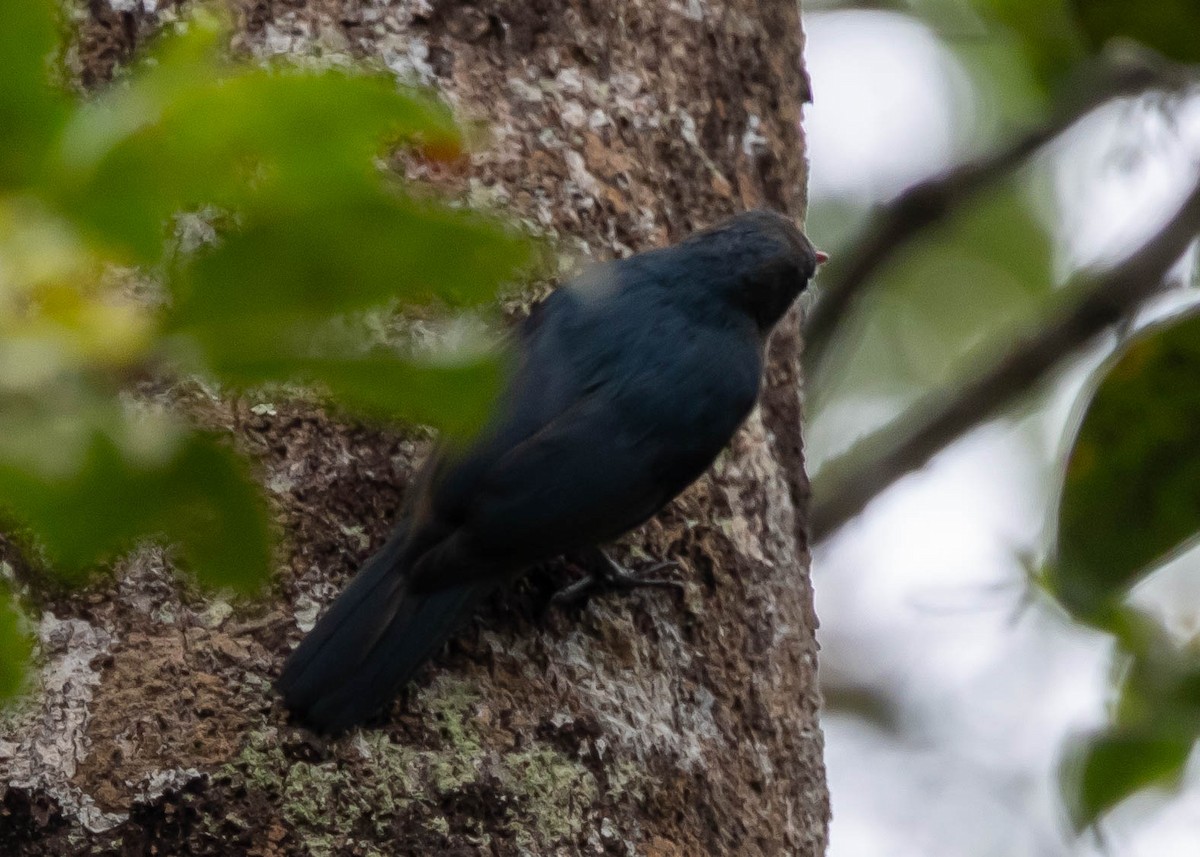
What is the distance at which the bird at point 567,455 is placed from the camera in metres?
2.43

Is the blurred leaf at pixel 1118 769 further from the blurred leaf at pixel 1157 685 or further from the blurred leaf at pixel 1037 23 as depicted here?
the blurred leaf at pixel 1037 23

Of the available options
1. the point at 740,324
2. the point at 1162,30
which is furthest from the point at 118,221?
the point at 1162,30

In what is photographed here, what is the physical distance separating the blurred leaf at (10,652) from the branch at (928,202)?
3631 millimetres

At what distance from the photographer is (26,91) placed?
3.31 ft

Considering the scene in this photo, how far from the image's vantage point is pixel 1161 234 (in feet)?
15.1

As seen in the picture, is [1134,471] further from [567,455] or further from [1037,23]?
[1037,23]

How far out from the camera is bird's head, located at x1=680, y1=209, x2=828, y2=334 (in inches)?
130

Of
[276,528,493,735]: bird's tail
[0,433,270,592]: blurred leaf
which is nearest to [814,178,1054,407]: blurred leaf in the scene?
[276,528,493,735]: bird's tail

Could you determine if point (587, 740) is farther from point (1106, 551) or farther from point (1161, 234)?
point (1161, 234)

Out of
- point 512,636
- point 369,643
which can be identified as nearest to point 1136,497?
point 512,636

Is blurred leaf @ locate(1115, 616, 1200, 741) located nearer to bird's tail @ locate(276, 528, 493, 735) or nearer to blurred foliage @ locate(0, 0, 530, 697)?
bird's tail @ locate(276, 528, 493, 735)

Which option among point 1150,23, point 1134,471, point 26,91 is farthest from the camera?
point 1150,23

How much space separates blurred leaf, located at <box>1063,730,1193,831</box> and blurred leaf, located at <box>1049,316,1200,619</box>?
250 mm

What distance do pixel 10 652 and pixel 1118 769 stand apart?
240 cm
